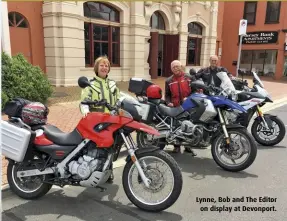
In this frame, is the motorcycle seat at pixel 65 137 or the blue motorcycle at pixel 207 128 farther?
the blue motorcycle at pixel 207 128

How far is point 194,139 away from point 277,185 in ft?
4.14

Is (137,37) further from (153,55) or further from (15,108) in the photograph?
(15,108)

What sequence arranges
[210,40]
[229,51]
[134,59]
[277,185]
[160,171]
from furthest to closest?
1. [229,51]
2. [210,40]
3. [134,59]
4. [277,185]
5. [160,171]

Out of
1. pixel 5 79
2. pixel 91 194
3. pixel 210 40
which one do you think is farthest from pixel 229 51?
pixel 91 194

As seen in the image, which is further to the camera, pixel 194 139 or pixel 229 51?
pixel 229 51

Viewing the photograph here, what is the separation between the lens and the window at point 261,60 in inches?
924

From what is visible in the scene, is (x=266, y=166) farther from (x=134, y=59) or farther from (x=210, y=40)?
(x=210, y=40)

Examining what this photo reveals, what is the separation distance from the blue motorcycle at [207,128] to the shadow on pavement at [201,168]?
4.0 inches

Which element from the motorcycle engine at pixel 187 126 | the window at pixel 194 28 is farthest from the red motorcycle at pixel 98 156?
the window at pixel 194 28

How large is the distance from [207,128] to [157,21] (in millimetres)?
12974

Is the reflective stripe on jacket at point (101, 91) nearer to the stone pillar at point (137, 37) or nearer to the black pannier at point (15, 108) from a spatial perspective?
the black pannier at point (15, 108)

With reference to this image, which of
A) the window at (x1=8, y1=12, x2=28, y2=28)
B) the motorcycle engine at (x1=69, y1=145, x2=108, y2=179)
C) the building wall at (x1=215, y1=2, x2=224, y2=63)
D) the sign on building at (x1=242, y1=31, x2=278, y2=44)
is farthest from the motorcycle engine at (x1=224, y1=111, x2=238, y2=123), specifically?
the sign on building at (x1=242, y1=31, x2=278, y2=44)

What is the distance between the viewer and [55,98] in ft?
30.4

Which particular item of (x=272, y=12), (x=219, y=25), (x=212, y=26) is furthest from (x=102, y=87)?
(x=272, y=12)
